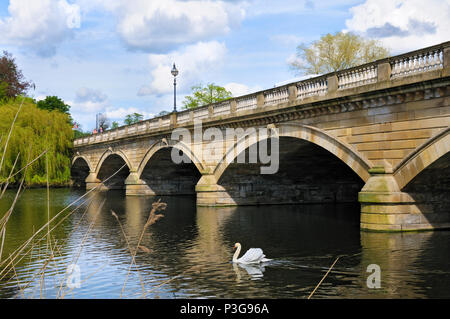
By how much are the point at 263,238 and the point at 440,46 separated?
24.3 ft

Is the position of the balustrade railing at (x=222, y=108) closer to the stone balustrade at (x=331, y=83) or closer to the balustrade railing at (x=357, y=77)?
the stone balustrade at (x=331, y=83)

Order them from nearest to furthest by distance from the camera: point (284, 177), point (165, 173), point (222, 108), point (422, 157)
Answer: point (422, 157)
point (222, 108)
point (284, 177)
point (165, 173)

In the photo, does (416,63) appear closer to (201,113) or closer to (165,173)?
(201,113)

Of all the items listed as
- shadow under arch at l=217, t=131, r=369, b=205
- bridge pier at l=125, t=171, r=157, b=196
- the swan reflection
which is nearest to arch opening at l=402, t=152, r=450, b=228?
the swan reflection

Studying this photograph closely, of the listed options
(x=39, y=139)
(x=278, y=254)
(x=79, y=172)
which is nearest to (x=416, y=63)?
(x=278, y=254)

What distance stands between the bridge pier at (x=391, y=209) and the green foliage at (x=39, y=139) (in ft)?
96.3

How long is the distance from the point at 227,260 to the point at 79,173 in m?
47.1

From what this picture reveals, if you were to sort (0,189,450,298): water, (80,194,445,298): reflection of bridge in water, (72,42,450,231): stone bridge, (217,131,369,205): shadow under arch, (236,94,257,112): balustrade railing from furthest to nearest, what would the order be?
(217,131,369,205): shadow under arch < (236,94,257,112): balustrade railing < (72,42,450,231): stone bridge < (80,194,445,298): reflection of bridge in water < (0,189,450,298): water

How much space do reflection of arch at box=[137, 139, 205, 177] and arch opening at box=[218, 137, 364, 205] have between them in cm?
210

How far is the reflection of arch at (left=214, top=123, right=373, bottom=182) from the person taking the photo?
1615 centimetres

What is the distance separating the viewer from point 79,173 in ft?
184

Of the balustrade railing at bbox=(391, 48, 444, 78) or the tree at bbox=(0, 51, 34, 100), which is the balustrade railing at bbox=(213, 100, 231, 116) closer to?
the balustrade railing at bbox=(391, 48, 444, 78)

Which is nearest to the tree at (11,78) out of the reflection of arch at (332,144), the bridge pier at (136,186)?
the bridge pier at (136,186)

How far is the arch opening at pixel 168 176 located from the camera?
119 feet
